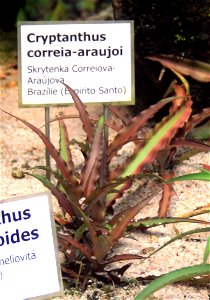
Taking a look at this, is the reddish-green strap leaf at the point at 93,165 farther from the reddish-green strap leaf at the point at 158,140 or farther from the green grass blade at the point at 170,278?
the green grass blade at the point at 170,278

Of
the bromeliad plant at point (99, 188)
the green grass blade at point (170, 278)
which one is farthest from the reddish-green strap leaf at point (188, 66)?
the green grass blade at point (170, 278)

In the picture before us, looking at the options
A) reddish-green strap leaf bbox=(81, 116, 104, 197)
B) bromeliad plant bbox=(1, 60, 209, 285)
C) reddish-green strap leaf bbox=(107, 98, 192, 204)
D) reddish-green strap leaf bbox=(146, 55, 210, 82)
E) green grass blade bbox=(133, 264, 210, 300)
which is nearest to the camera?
green grass blade bbox=(133, 264, 210, 300)

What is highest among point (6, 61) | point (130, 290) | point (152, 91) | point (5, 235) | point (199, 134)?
point (6, 61)

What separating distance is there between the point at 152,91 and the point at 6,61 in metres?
0.90

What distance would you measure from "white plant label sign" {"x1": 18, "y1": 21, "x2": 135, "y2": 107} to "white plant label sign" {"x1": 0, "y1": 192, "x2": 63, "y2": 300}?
74 cm

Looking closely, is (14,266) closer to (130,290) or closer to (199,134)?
(130,290)

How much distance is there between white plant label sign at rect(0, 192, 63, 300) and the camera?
71.7 inches

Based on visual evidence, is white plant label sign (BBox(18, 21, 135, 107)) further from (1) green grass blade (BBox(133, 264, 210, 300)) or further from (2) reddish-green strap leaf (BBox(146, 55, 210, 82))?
(1) green grass blade (BBox(133, 264, 210, 300))

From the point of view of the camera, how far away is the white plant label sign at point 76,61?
2508mm

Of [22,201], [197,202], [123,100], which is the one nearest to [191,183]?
[197,202]

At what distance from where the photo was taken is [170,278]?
1821mm

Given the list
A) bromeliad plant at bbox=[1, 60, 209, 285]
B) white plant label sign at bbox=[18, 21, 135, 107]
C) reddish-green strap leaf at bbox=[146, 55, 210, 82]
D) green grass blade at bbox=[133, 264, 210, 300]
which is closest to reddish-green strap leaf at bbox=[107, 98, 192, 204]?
bromeliad plant at bbox=[1, 60, 209, 285]

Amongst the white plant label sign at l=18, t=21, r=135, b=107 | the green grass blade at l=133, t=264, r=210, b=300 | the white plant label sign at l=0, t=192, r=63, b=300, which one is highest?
the white plant label sign at l=18, t=21, r=135, b=107

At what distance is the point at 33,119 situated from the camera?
10.7ft
